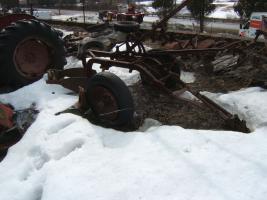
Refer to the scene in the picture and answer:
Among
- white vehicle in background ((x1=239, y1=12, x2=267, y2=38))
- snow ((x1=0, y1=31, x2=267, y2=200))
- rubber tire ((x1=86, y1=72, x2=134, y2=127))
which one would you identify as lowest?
snow ((x1=0, y1=31, x2=267, y2=200))

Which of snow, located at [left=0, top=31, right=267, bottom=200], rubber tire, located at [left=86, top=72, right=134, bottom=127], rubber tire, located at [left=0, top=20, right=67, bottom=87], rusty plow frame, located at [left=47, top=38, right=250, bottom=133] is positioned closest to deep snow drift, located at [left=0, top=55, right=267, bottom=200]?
snow, located at [left=0, top=31, right=267, bottom=200]

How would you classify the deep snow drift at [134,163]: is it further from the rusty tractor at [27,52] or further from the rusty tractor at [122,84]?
the rusty tractor at [27,52]

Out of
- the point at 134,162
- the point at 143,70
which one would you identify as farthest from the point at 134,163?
the point at 143,70

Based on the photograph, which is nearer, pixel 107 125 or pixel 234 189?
pixel 234 189

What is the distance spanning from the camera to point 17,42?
5906mm

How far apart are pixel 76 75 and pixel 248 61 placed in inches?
125

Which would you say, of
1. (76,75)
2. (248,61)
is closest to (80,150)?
(76,75)

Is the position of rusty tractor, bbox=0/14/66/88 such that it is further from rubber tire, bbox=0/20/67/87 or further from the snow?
the snow

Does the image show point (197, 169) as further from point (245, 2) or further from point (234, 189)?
point (245, 2)

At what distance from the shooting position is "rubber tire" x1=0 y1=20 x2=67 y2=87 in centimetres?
582

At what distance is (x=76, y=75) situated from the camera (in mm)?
6078

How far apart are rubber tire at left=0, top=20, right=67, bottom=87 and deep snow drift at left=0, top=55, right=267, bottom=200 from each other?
169 cm

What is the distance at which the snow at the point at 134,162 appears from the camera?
3111 mm

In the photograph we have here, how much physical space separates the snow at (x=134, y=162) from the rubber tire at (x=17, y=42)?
1595mm
